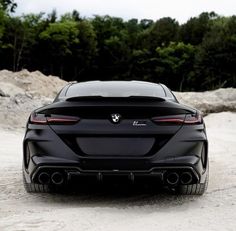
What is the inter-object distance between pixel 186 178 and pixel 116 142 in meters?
0.74

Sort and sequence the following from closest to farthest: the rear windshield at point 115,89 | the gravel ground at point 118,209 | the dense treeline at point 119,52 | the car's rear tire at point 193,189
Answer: the gravel ground at point 118,209 → the car's rear tire at point 193,189 → the rear windshield at point 115,89 → the dense treeline at point 119,52

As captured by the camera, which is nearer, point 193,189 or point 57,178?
point 57,178

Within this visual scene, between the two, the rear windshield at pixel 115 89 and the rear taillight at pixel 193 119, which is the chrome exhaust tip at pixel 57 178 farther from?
the rear taillight at pixel 193 119

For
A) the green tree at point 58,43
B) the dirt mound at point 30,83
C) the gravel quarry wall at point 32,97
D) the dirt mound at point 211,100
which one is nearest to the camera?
the gravel quarry wall at point 32,97

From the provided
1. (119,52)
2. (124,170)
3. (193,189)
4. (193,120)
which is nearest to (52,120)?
(124,170)

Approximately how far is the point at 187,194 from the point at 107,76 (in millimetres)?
69428

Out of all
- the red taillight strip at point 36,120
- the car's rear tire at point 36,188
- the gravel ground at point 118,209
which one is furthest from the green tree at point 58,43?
the red taillight strip at point 36,120

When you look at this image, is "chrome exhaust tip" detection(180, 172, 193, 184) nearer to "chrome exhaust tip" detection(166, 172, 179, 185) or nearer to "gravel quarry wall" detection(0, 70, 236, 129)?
"chrome exhaust tip" detection(166, 172, 179, 185)

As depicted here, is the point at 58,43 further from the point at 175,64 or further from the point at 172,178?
the point at 172,178

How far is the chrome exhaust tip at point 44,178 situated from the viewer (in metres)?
5.62

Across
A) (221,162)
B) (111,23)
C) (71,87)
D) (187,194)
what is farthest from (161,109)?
(111,23)

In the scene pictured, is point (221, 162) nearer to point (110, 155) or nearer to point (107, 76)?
point (110, 155)

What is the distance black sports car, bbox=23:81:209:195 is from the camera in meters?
5.49

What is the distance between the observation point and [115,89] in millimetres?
6637
